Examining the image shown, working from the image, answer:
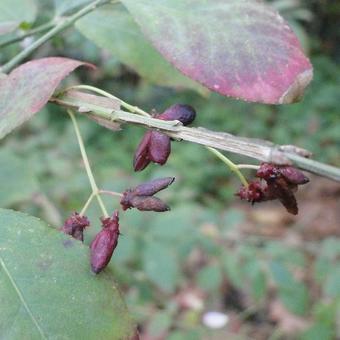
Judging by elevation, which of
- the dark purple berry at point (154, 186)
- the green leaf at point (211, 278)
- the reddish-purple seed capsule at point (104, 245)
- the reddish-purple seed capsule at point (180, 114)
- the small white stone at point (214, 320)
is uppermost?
the reddish-purple seed capsule at point (180, 114)

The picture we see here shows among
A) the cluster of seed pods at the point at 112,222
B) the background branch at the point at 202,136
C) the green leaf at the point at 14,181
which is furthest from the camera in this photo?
the green leaf at the point at 14,181

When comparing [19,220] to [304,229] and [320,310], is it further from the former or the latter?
[304,229]

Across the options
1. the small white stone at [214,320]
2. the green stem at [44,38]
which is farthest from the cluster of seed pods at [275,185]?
the small white stone at [214,320]

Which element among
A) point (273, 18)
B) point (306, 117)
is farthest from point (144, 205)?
point (306, 117)

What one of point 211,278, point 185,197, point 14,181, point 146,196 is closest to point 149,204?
point 146,196

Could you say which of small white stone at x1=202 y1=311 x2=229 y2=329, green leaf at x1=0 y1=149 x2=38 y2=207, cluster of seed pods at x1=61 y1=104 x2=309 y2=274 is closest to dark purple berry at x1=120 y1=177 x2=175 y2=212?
cluster of seed pods at x1=61 y1=104 x2=309 y2=274

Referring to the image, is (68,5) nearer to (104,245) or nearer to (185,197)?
(104,245)

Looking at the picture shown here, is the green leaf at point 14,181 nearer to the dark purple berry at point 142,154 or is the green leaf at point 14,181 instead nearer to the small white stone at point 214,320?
the dark purple berry at point 142,154
